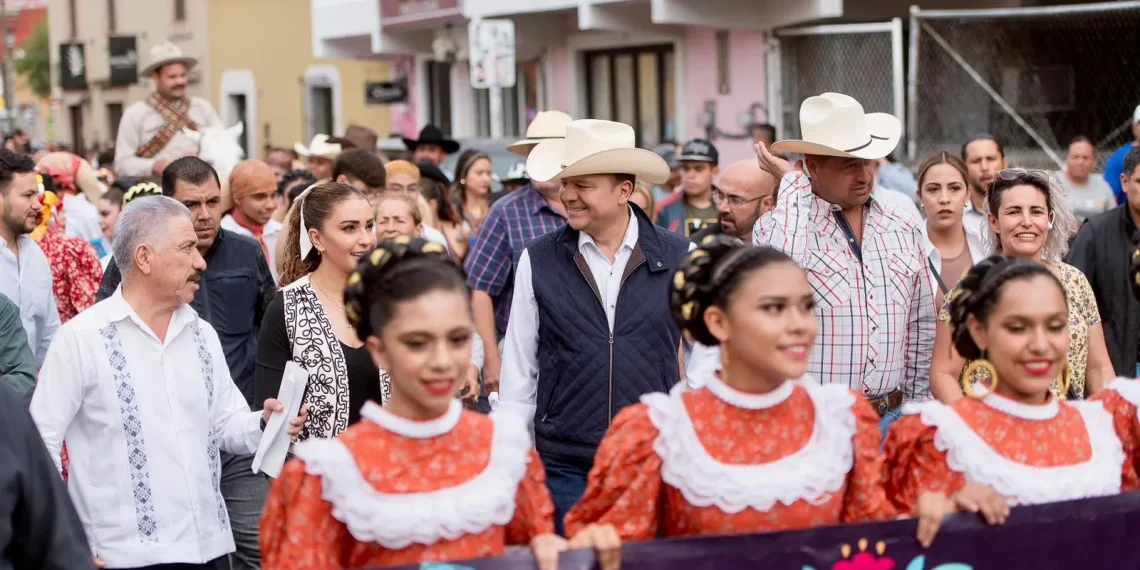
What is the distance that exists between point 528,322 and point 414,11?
19.4 metres

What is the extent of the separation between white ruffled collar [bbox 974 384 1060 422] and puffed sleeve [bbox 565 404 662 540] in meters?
0.95

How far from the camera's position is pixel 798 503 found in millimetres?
4121

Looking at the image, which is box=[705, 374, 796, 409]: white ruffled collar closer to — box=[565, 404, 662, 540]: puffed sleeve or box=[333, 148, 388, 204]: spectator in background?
box=[565, 404, 662, 540]: puffed sleeve

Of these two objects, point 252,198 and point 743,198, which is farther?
point 252,198

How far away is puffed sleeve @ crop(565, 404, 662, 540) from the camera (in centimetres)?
412

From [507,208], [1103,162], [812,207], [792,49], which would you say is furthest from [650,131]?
[812,207]

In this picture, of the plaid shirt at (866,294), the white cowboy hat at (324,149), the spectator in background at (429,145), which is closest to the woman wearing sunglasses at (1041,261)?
the plaid shirt at (866,294)

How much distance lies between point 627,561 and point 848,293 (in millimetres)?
2189

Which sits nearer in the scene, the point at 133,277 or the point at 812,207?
the point at 133,277

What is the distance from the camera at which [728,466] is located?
409 cm

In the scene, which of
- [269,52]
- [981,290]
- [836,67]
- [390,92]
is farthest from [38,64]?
[981,290]

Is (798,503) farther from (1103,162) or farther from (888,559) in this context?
(1103,162)

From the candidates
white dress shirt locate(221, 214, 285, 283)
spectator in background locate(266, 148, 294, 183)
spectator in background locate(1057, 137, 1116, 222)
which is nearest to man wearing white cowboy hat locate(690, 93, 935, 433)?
white dress shirt locate(221, 214, 285, 283)

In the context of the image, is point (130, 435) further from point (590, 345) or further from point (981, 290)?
point (981, 290)
